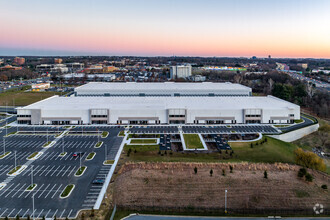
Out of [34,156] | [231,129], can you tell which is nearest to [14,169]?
[34,156]

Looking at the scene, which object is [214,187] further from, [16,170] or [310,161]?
[16,170]

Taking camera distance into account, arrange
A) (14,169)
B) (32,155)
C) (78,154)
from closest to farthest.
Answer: (14,169), (32,155), (78,154)

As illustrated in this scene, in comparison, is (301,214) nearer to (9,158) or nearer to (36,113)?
(9,158)

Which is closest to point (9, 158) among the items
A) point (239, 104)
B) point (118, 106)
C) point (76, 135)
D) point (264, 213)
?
point (76, 135)

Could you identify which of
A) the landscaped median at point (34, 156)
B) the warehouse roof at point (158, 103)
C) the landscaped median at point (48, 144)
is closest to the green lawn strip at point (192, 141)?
the warehouse roof at point (158, 103)

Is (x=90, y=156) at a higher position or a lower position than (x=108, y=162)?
higher

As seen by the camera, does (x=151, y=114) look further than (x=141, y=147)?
Yes
